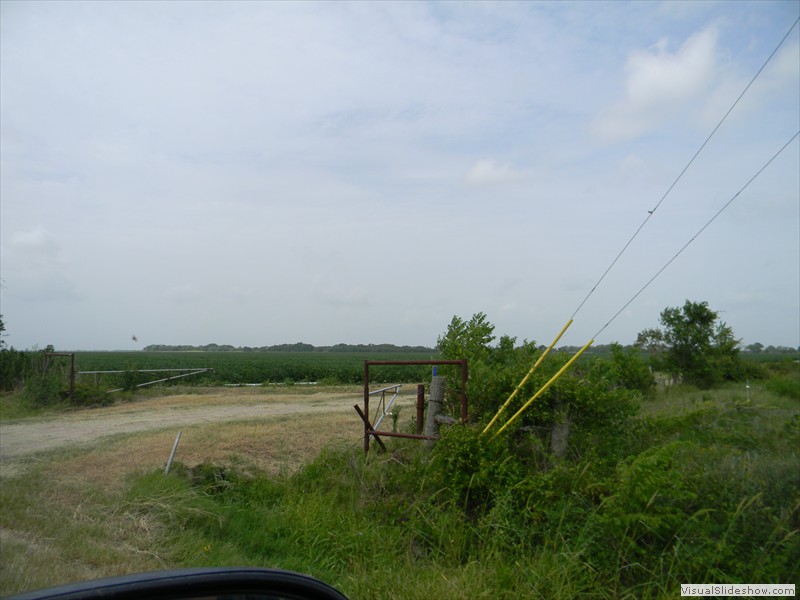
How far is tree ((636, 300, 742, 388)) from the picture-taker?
24.3m

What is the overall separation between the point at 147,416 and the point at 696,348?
61.8 ft

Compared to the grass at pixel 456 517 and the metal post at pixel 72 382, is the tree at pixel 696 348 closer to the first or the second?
the grass at pixel 456 517

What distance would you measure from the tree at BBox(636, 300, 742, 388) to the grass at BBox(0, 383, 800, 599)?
48.5 feet

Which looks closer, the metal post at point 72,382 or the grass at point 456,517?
the grass at point 456,517

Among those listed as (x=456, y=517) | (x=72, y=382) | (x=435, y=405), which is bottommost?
(x=456, y=517)

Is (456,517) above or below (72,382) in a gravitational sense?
below

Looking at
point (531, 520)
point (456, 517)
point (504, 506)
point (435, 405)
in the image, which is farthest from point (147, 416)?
point (531, 520)

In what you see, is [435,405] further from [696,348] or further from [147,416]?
[696,348]

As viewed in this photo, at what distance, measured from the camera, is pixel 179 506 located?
8023 millimetres

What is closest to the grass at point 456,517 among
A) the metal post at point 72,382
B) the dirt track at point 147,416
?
the dirt track at point 147,416

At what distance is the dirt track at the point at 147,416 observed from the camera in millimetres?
12962

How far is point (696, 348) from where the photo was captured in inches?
968

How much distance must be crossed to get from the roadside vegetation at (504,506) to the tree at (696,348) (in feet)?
46.1

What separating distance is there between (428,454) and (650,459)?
147 inches
